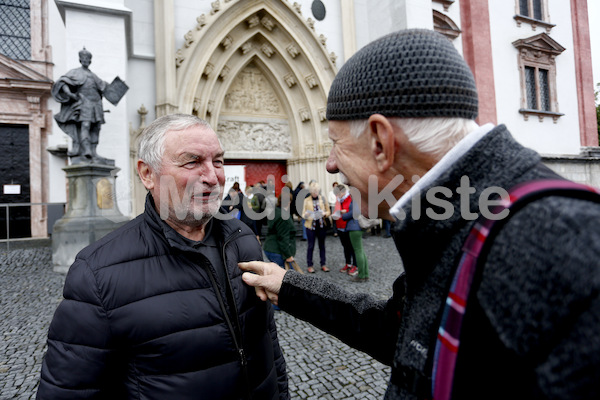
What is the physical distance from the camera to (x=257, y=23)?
11922 millimetres

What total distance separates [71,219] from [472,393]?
24.4ft

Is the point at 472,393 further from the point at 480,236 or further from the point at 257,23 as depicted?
the point at 257,23

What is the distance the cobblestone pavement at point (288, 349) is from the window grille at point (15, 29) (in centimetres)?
757

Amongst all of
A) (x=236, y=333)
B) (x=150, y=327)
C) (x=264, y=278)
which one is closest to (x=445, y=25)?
(x=264, y=278)

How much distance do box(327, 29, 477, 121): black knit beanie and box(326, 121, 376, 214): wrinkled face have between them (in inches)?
2.9

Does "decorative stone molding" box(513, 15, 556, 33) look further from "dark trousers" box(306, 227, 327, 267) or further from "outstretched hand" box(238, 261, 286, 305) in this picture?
"outstretched hand" box(238, 261, 286, 305)

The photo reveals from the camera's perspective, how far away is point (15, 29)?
10.8 m

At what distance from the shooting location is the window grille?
1073 cm

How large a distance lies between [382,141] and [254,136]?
12.3 meters

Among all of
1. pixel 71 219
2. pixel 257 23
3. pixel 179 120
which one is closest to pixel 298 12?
pixel 257 23

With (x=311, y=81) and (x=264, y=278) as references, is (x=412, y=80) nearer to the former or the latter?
(x=264, y=278)

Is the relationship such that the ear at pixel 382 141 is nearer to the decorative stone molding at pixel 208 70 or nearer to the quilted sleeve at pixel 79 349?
the quilted sleeve at pixel 79 349

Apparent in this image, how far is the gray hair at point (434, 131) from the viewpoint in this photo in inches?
29.8

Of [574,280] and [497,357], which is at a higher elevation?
[574,280]
